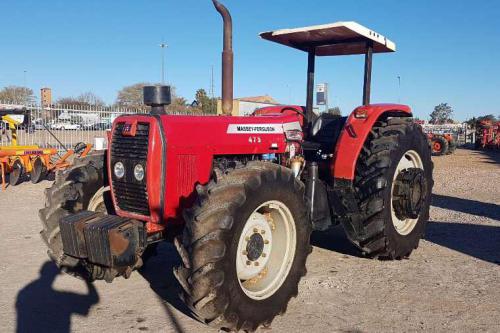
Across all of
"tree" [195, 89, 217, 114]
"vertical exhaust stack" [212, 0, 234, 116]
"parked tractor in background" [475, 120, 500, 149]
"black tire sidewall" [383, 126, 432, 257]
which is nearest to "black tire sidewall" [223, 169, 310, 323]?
"black tire sidewall" [383, 126, 432, 257]

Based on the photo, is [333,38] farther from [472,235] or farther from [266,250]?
[472,235]

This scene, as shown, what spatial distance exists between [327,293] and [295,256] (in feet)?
2.38

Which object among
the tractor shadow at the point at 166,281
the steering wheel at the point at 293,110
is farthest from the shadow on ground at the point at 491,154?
the tractor shadow at the point at 166,281

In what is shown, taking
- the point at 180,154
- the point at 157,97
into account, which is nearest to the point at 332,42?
the point at 157,97

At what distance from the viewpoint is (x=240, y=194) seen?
10.7 feet

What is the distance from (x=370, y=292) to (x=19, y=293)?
10.6 feet

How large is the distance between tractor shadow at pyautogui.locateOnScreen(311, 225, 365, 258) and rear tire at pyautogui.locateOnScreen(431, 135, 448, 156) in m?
17.2

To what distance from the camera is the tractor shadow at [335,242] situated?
5647 millimetres

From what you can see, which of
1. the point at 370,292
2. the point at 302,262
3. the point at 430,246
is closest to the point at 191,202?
the point at 302,262

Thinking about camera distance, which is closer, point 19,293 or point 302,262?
point 302,262

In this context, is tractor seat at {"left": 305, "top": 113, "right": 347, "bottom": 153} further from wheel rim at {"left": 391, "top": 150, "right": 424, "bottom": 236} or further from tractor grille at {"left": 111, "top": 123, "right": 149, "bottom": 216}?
tractor grille at {"left": 111, "top": 123, "right": 149, "bottom": 216}

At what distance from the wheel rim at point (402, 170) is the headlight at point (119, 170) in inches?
111

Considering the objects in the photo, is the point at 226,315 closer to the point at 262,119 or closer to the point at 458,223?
the point at 262,119

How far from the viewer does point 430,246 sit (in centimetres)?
587
